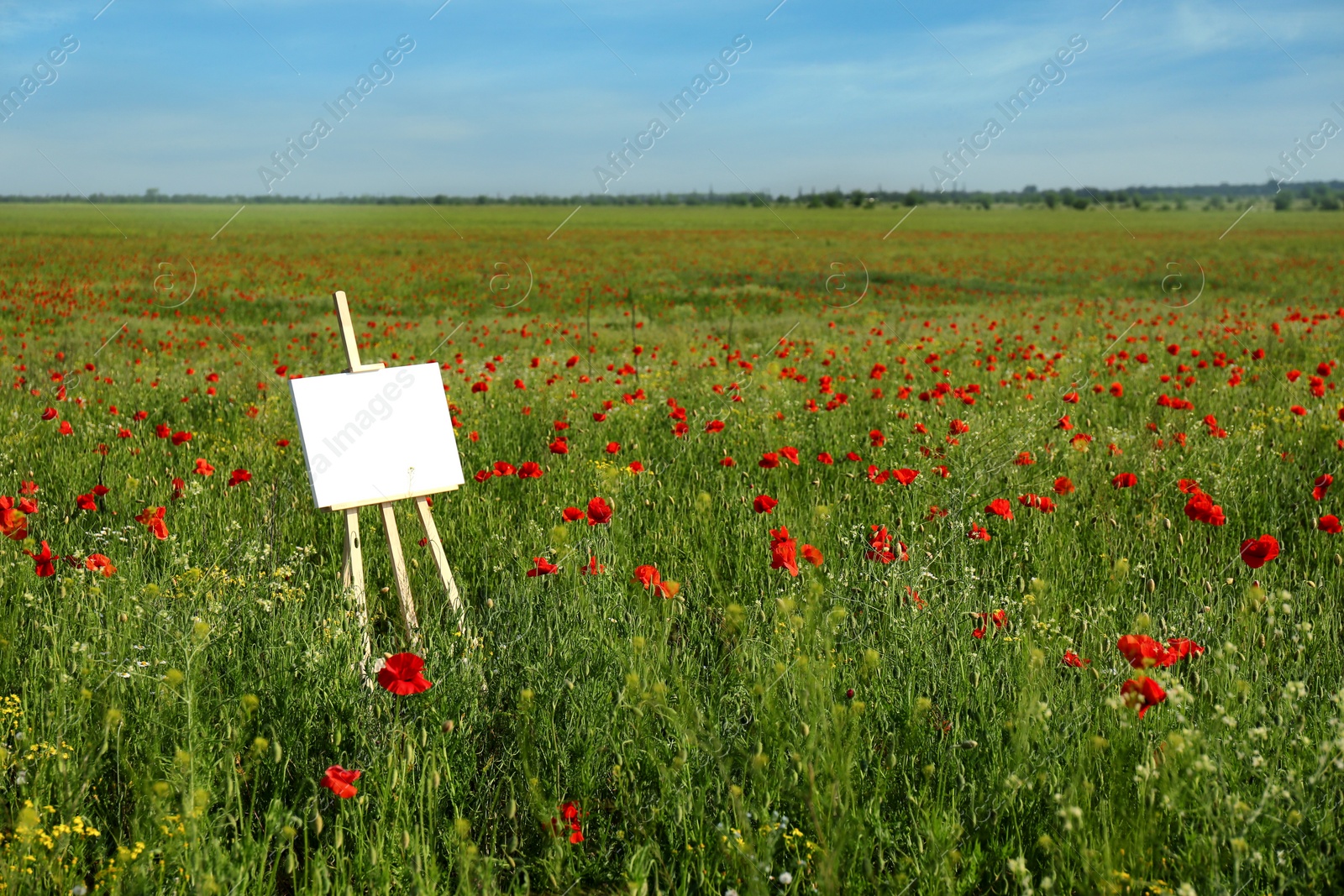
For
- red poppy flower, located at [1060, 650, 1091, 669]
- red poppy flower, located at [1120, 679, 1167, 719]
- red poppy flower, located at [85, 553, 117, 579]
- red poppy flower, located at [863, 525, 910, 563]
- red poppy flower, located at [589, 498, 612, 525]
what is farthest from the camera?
red poppy flower, located at [589, 498, 612, 525]

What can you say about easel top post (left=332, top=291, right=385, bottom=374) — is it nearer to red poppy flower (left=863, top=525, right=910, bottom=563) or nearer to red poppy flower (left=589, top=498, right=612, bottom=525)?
red poppy flower (left=589, top=498, right=612, bottom=525)

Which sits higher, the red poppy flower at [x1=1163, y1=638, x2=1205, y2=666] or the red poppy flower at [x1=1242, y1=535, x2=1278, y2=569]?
the red poppy flower at [x1=1242, y1=535, x2=1278, y2=569]

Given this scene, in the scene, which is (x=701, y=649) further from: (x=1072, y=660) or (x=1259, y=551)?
(x=1259, y=551)

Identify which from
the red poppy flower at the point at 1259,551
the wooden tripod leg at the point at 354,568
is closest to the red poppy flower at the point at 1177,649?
the red poppy flower at the point at 1259,551

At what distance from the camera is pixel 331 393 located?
10.1 feet

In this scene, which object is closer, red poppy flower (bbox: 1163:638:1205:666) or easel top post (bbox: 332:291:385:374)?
red poppy flower (bbox: 1163:638:1205:666)

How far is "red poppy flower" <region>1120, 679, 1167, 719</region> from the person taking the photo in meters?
1.85

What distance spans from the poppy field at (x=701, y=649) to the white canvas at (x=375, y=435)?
0.38m

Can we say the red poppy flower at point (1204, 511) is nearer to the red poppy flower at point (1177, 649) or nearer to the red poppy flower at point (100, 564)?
the red poppy flower at point (1177, 649)

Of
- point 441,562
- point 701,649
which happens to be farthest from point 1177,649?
point 441,562

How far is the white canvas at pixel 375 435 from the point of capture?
301cm

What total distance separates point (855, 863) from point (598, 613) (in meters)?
1.19

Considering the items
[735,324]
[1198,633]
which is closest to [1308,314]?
[735,324]

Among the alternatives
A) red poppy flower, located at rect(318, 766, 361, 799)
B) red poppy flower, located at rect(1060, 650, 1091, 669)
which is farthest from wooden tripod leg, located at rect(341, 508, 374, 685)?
red poppy flower, located at rect(1060, 650, 1091, 669)
